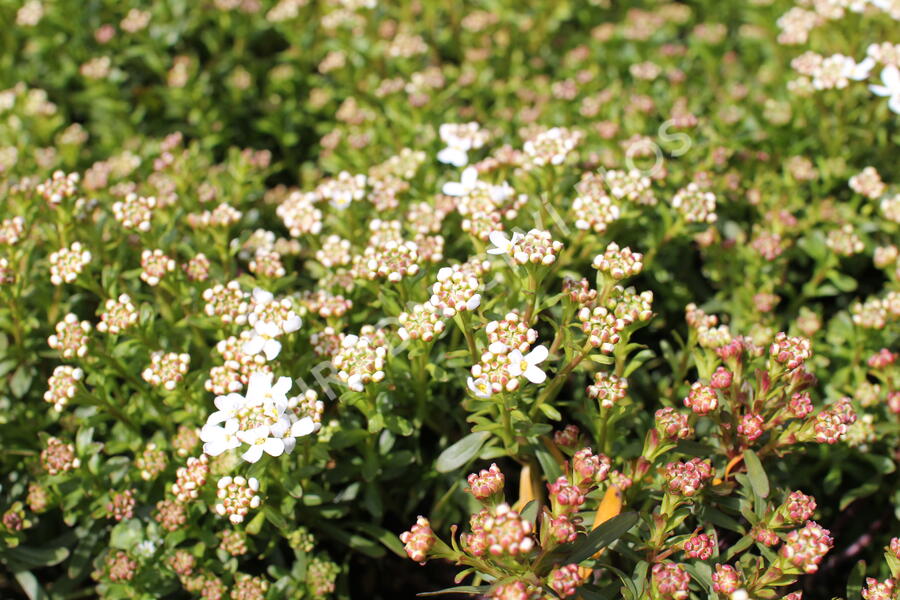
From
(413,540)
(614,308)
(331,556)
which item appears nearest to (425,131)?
(614,308)

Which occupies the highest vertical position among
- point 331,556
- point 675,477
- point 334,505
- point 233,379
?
point 233,379

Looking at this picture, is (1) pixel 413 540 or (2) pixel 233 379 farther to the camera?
(2) pixel 233 379

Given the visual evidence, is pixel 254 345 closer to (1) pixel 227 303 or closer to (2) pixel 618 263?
(1) pixel 227 303

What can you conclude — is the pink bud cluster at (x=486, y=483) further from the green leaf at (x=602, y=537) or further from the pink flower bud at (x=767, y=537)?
the pink flower bud at (x=767, y=537)

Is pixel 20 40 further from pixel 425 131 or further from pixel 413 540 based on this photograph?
pixel 413 540

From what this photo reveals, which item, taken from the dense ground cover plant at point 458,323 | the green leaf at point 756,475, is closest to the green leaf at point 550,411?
the dense ground cover plant at point 458,323

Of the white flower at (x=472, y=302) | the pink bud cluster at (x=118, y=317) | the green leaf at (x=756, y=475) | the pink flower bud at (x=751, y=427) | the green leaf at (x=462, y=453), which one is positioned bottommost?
the green leaf at (x=462, y=453)
